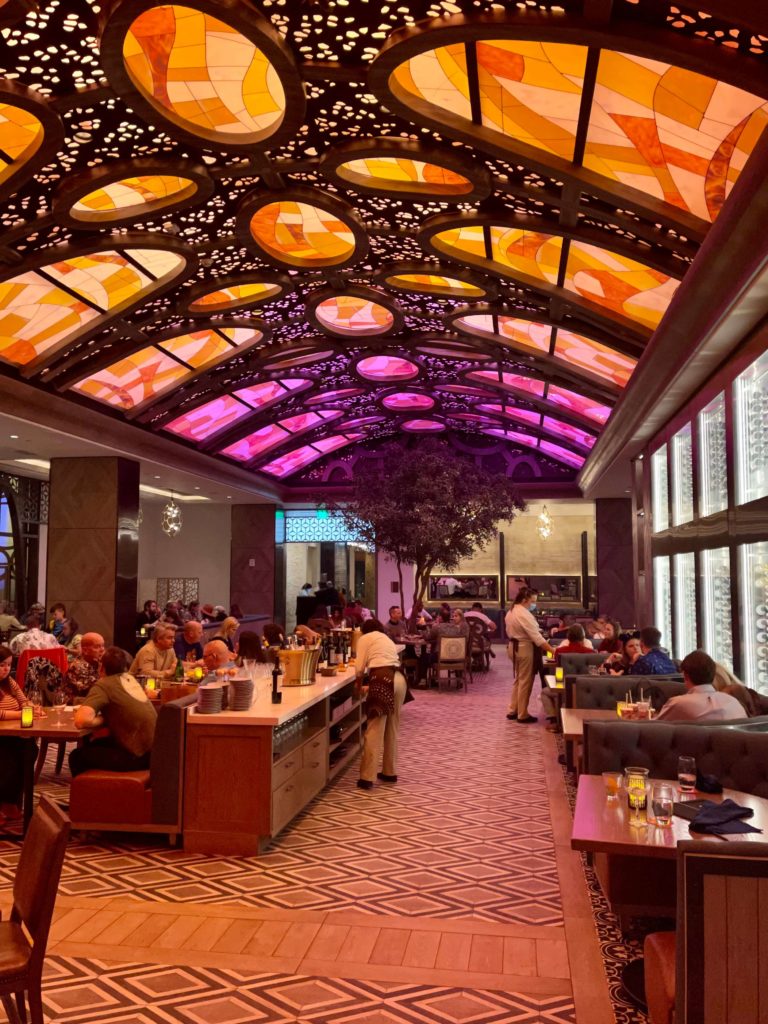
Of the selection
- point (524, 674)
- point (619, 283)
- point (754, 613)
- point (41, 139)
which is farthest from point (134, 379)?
point (754, 613)

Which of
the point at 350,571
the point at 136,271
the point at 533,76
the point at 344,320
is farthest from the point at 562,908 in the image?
the point at 350,571

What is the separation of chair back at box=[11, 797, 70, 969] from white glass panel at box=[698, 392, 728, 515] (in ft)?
19.3

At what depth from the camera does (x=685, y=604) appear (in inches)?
364

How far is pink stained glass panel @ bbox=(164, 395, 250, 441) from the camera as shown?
48.1ft

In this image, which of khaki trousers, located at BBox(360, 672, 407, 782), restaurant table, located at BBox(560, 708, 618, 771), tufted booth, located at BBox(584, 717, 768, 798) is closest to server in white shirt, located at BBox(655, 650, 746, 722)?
tufted booth, located at BBox(584, 717, 768, 798)

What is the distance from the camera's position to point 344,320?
12.4 m

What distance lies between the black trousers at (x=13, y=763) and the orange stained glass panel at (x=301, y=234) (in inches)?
207

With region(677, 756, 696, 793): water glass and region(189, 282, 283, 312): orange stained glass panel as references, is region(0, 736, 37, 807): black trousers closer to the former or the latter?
region(677, 756, 696, 793): water glass

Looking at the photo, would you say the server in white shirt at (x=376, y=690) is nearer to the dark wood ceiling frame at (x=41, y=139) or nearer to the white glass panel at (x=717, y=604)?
the white glass panel at (x=717, y=604)

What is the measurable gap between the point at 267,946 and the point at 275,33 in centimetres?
498

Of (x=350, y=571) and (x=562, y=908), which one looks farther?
(x=350, y=571)

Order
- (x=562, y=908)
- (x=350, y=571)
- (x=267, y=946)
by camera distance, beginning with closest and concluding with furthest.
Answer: (x=267, y=946) < (x=562, y=908) < (x=350, y=571)

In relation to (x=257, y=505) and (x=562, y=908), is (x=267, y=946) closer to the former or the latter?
(x=562, y=908)

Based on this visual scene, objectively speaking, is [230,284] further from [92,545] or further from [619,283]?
[92,545]
